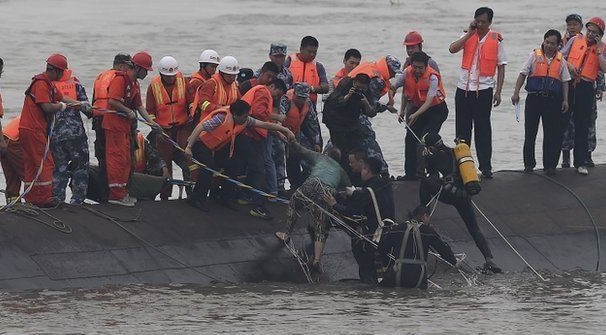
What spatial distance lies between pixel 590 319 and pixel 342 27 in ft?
141

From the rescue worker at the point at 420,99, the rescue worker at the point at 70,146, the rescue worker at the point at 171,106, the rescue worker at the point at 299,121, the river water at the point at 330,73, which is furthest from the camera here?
the rescue worker at the point at 420,99

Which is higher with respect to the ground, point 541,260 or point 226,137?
point 226,137

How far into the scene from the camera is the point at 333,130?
21.2 metres

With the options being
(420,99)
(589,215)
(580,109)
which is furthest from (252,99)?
(589,215)

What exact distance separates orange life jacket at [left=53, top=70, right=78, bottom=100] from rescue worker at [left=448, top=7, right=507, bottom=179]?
581 centimetres

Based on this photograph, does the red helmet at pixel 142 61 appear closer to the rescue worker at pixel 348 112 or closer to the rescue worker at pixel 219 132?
the rescue worker at pixel 219 132

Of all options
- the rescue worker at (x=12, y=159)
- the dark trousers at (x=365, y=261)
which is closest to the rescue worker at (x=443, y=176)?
the dark trousers at (x=365, y=261)

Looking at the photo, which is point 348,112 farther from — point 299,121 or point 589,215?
point 589,215

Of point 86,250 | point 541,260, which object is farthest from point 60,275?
point 541,260

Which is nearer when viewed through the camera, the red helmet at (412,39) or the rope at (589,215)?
the red helmet at (412,39)

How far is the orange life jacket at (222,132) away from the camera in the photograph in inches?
773

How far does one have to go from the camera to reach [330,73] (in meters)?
Result: 48.0

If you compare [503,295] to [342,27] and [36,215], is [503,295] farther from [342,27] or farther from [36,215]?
[342,27]

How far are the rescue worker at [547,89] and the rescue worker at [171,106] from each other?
5081 millimetres
